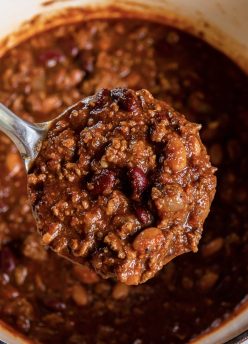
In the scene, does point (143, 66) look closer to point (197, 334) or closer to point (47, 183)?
point (47, 183)

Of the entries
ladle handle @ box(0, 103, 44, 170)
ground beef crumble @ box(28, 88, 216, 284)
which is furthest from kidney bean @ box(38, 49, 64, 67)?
ground beef crumble @ box(28, 88, 216, 284)

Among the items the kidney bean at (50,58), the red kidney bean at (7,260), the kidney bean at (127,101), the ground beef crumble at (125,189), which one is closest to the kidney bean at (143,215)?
the ground beef crumble at (125,189)

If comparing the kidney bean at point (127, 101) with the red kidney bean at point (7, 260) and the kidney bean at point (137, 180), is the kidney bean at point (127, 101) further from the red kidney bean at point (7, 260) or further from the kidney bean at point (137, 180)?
the red kidney bean at point (7, 260)

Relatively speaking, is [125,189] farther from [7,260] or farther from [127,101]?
[7,260]

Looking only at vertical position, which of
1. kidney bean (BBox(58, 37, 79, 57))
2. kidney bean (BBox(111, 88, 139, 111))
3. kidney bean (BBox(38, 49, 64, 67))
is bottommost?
kidney bean (BBox(38, 49, 64, 67))

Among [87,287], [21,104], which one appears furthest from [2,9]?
[87,287]

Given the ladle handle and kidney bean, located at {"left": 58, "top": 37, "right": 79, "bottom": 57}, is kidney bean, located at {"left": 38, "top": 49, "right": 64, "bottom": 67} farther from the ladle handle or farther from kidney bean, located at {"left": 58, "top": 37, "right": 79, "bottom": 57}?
the ladle handle
